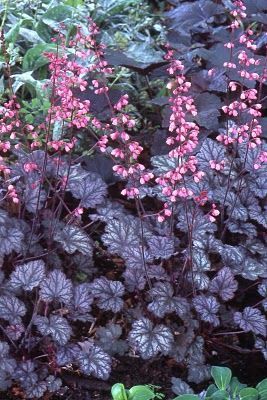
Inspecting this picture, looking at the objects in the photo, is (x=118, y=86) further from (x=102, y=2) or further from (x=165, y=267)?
(x=165, y=267)

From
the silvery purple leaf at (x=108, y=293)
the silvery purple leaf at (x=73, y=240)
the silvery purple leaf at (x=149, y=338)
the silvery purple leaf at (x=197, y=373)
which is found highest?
the silvery purple leaf at (x=73, y=240)

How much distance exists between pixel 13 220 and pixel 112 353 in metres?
0.63

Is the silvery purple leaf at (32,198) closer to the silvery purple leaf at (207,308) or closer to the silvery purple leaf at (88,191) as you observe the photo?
the silvery purple leaf at (88,191)

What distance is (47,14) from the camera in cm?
387

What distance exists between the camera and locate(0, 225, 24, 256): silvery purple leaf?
95.3 inches

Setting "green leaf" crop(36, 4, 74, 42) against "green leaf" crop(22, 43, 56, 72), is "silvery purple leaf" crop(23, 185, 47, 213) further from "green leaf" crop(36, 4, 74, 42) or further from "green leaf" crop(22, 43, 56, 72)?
"green leaf" crop(36, 4, 74, 42)

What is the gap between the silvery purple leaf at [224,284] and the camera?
246 centimetres

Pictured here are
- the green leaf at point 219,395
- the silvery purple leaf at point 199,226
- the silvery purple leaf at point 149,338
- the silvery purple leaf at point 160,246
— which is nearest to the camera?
the green leaf at point 219,395

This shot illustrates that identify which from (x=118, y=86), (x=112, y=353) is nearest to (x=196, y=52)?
(x=118, y=86)

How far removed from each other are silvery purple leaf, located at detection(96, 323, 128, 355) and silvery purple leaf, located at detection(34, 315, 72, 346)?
0.21 meters

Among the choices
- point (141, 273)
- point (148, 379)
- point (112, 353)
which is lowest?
point (148, 379)

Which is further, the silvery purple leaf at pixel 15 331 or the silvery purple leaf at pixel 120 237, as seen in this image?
the silvery purple leaf at pixel 120 237

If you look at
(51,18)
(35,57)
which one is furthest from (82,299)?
(51,18)

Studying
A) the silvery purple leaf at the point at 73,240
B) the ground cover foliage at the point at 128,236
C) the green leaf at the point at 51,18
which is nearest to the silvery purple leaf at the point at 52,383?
the ground cover foliage at the point at 128,236
